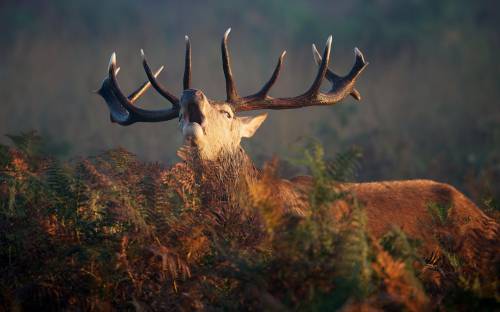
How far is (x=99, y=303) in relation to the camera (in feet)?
10.6

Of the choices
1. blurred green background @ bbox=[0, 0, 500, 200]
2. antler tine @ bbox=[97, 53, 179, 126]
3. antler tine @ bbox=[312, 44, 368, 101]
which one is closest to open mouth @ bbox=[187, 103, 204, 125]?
antler tine @ bbox=[97, 53, 179, 126]

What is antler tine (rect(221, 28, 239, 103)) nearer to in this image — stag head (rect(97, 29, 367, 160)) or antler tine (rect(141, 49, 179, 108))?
stag head (rect(97, 29, 367, 160))

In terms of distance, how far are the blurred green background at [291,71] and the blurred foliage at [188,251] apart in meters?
5.10

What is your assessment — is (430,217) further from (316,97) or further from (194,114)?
(194,114)

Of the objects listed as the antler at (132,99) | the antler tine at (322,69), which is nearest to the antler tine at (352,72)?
the antler tine at (322,69)

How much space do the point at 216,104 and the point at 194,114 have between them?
56 cm

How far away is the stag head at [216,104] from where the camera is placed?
5176mm

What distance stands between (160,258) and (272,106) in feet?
9.86

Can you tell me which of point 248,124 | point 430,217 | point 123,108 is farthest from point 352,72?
point 123,108

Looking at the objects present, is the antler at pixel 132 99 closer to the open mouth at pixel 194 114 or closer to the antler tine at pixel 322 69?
the open mouth at pixel 194 114

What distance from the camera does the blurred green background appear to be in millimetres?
11273

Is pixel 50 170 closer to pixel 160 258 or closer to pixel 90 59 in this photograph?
pixel 160 258

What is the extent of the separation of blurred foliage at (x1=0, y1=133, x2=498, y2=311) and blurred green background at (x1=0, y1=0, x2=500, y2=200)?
16.7ft

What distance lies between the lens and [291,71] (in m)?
15.4
